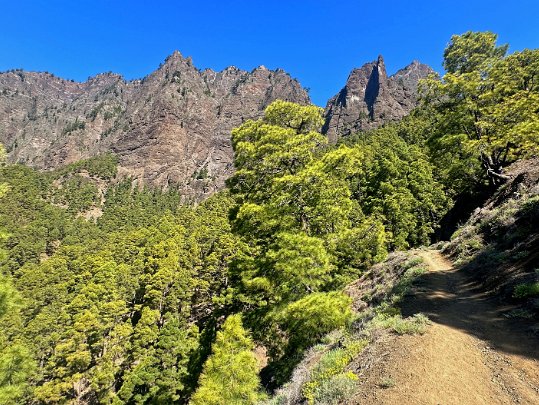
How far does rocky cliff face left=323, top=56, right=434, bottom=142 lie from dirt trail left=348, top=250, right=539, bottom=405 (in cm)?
15821

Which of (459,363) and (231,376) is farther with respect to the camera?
(231,376)

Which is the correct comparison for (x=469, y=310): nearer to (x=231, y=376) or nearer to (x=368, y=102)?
(x=231, y=376)

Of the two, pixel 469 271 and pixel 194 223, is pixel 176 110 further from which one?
pixel 469 271

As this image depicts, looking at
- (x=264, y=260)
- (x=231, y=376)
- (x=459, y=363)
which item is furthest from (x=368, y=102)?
(x=459, y=363)

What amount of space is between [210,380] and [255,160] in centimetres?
934

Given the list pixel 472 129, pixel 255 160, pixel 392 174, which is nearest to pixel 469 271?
pixel 255 160

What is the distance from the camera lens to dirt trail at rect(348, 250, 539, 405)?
576 centimetres

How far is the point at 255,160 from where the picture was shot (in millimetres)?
13195

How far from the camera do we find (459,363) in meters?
6.69

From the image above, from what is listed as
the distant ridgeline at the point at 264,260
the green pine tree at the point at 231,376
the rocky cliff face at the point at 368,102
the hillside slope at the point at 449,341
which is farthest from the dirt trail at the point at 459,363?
the rocky cliff face at the point at 368,102

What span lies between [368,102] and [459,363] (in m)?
190

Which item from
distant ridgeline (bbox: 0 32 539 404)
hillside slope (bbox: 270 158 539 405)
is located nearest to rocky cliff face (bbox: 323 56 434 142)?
distant ridgeline (bbox: 0 32 539 404)

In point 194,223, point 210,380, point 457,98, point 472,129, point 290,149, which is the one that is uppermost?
point 194,223

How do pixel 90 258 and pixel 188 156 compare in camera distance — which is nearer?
pixel 90 258
